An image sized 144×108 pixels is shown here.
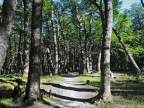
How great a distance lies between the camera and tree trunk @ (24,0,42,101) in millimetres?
10867

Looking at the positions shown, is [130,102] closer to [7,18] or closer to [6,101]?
[6,101]

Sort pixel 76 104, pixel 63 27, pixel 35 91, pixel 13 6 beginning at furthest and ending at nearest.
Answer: pixel 63 27 < pixel 76 104 < pixel 35 91 < pixel 13 6

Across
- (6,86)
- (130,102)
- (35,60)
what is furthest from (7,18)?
(130,102)

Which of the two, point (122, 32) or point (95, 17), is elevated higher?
point (95, 17)

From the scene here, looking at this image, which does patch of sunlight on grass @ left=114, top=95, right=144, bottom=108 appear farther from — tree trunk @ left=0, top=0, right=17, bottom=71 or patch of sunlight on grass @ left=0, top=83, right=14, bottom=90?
tree trunk @ left=0, top=0, right=17, bottom=71

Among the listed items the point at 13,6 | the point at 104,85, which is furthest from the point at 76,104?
the point at 13,6

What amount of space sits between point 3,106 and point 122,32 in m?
34.3

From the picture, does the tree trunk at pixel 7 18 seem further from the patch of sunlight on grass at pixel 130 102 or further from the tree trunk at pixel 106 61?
the tree trunk at pixel 106 61

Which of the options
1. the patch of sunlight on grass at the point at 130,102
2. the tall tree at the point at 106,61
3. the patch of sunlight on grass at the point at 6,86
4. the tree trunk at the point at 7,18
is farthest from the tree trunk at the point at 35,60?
the tree trunk at the point at 7,18

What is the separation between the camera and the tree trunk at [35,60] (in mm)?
10867

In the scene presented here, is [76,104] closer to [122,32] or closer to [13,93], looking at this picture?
[13,93]

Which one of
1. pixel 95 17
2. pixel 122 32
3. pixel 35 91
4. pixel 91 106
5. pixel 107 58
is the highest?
pixel 95 17

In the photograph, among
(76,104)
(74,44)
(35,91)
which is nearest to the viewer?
(35,91)

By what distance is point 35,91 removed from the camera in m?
10.9
